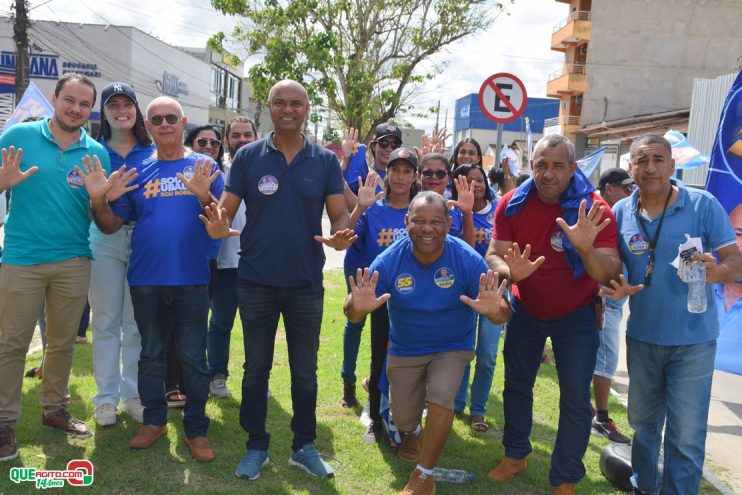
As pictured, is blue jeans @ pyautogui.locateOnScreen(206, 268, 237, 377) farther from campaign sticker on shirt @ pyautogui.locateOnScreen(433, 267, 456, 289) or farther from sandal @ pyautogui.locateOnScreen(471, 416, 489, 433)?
sandal @ pyautogui.locateOnScreen(471, 416, 489, 433)

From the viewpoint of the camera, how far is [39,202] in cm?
434

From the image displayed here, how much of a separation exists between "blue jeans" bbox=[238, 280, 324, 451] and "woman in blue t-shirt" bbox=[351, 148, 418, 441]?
2.43ft

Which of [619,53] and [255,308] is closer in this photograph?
[255,308]

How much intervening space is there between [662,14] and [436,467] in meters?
39.9

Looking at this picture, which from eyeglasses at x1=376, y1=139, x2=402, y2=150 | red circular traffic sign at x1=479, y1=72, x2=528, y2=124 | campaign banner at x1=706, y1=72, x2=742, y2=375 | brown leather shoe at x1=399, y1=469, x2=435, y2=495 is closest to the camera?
brown leather shoe at x1=399, y1=469, x2=435, y2=495

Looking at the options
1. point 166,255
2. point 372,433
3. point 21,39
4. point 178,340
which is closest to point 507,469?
point 372,433

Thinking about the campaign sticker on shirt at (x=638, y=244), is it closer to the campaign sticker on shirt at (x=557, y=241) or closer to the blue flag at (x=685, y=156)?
the campaign sticker on shirt at (x=557, y=241)

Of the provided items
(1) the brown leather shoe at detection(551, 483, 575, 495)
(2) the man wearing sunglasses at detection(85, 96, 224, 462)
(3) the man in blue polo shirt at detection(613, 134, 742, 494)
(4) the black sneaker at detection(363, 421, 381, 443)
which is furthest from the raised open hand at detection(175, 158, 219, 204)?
(1) the brown leather shoe at detection(551, 483, 575, 495)

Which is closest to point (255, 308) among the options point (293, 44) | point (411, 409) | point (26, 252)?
point (411, 409)

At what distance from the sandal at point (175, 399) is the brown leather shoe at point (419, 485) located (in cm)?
223

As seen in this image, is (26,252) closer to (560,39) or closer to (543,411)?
(543,411)

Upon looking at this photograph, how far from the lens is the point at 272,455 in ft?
15.1

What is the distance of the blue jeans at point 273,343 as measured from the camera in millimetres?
4215

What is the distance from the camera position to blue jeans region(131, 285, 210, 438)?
14.4 feet
